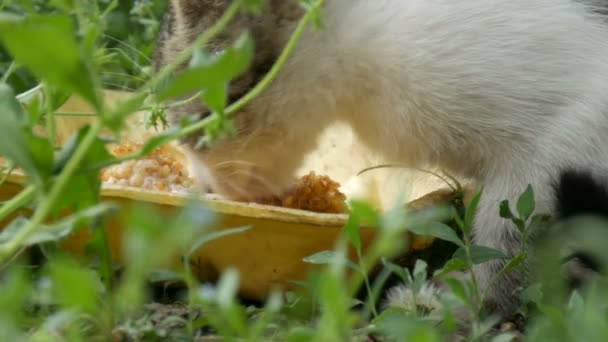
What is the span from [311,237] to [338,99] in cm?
26

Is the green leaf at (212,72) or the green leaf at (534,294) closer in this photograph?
the green leaf at (212,72)

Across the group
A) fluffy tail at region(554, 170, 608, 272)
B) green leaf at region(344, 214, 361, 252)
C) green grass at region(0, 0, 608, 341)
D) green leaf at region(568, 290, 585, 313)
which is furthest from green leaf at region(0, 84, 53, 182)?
fluffy tail at region(554, 170, 608, 272)

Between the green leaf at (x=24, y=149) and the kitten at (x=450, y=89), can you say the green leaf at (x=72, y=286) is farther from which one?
the kitten at (x=450, y=89)

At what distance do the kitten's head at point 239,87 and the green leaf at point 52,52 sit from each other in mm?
715

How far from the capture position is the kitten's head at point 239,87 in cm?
121

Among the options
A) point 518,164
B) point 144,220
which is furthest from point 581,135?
point 144,220

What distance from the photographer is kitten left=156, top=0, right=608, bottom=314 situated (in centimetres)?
112

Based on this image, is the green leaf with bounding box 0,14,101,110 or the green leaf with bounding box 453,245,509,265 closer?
the green leaf with bounding box 0,14,101,110

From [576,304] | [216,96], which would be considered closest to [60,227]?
[216,96]

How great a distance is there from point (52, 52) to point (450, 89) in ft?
2.53

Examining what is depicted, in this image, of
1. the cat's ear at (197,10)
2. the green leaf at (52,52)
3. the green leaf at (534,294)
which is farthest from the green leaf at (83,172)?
the cat's ear at (197,10)

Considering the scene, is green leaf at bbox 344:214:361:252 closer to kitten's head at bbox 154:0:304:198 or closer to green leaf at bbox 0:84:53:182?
green leaf at bbox 0:84:53:182

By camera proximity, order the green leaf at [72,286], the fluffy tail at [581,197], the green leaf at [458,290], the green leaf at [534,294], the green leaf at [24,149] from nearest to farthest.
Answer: the green leaf at [72,286], the green leaf at [24,149], the green leaf at [458,290], the green leaf at [534,294], the fluffy tail at [581,197]

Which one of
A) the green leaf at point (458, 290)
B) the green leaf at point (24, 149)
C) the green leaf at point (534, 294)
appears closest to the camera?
the green leaf at point (24, 149)
